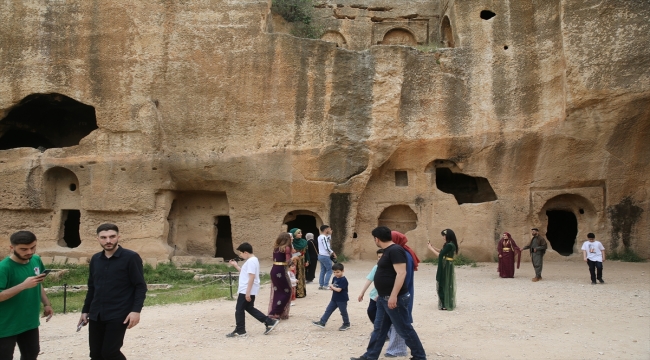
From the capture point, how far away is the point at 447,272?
295 inches

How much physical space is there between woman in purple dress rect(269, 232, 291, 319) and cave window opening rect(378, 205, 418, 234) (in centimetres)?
914

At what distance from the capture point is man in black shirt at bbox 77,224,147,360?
397cm

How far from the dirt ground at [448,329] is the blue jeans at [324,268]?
275mm

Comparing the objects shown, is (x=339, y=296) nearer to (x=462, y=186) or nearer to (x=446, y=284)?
(x=446, y=284)

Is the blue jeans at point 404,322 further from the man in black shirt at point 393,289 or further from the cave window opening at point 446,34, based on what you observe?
the cave window opening at point 446,34

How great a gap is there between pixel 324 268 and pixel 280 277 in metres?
2.70

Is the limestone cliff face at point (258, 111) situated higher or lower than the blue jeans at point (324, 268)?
higher

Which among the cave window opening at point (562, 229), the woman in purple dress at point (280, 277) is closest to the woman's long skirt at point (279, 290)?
the woman in purple dress at point (280, 277)

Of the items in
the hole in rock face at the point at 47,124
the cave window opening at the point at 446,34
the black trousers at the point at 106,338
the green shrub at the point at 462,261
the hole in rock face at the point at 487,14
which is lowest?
the green shrub at the point at 462,261

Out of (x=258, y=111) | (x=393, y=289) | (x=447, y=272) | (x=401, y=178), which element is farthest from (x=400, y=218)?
(x=393, y=289)

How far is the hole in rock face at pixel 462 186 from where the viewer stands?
Result: 53.3 ft

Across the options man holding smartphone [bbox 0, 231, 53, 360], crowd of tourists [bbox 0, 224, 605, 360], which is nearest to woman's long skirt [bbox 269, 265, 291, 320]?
crowd of tourists [bbox 0, 224, 605, 360]

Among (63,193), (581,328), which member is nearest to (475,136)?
(581,328)

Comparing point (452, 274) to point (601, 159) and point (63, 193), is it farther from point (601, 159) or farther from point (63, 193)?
point (63, 193)
